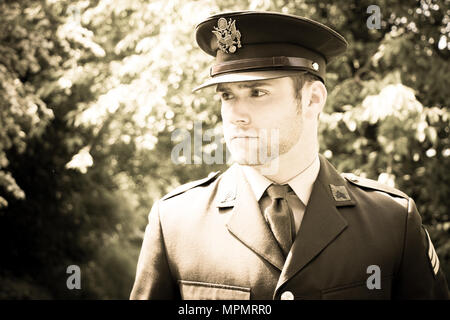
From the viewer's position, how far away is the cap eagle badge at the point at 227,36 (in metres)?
1.94

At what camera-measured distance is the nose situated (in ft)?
5.88

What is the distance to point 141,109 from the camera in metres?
4.13

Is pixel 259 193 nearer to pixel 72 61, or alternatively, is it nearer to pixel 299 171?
pixel 299 171

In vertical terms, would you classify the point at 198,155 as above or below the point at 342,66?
below

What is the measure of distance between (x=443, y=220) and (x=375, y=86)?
154 centimetres

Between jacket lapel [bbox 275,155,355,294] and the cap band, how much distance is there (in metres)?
0.47

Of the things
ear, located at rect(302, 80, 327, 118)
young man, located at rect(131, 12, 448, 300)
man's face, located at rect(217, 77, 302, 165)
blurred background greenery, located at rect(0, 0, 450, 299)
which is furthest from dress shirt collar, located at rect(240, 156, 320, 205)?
blurred background greenery, located at rect(0, 0, 450, 299)

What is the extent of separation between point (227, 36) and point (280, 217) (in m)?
0.75

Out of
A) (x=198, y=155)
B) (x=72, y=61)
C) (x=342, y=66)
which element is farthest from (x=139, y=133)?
(x=342, y=66)

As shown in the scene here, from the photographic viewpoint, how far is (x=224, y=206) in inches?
79.4
